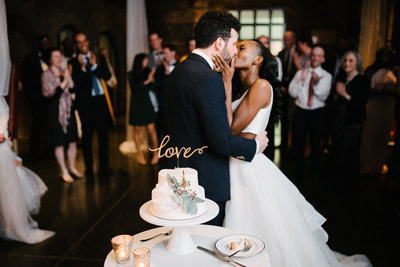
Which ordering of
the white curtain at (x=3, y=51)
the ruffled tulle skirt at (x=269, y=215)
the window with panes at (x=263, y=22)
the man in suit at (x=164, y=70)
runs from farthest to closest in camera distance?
the window with panes at (x=263, y=22) → the man in suit at (x=164, y=70) → the white curtain at (x=3, y=51) → the ruffled tulle skirt at (x=269, y=215)

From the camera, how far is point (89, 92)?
4.31 meters

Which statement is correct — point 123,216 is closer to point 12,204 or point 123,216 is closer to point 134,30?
point 12,204

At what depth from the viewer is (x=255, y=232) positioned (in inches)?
79.7

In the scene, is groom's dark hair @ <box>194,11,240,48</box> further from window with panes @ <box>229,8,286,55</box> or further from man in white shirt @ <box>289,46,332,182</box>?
window with panes @ <box>229,8,286,55</box>

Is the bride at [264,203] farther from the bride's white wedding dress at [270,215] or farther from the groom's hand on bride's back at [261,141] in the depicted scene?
the groom's hand on bride's back at [261,141]

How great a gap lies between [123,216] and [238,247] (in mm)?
2195

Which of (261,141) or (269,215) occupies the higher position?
(261,141)

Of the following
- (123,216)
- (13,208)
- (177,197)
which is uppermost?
(177,197)

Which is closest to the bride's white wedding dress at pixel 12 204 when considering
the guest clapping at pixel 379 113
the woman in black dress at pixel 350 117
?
the woman in black dress at pixel 350 117

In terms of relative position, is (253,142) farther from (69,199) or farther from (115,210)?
(69,199)

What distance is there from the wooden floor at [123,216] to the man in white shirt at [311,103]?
359 millimetres

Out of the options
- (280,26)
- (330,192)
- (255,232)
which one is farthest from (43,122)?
(280,26)

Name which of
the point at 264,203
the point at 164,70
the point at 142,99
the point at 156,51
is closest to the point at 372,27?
the point at 164,70

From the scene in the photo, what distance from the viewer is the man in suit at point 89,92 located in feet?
13.9
